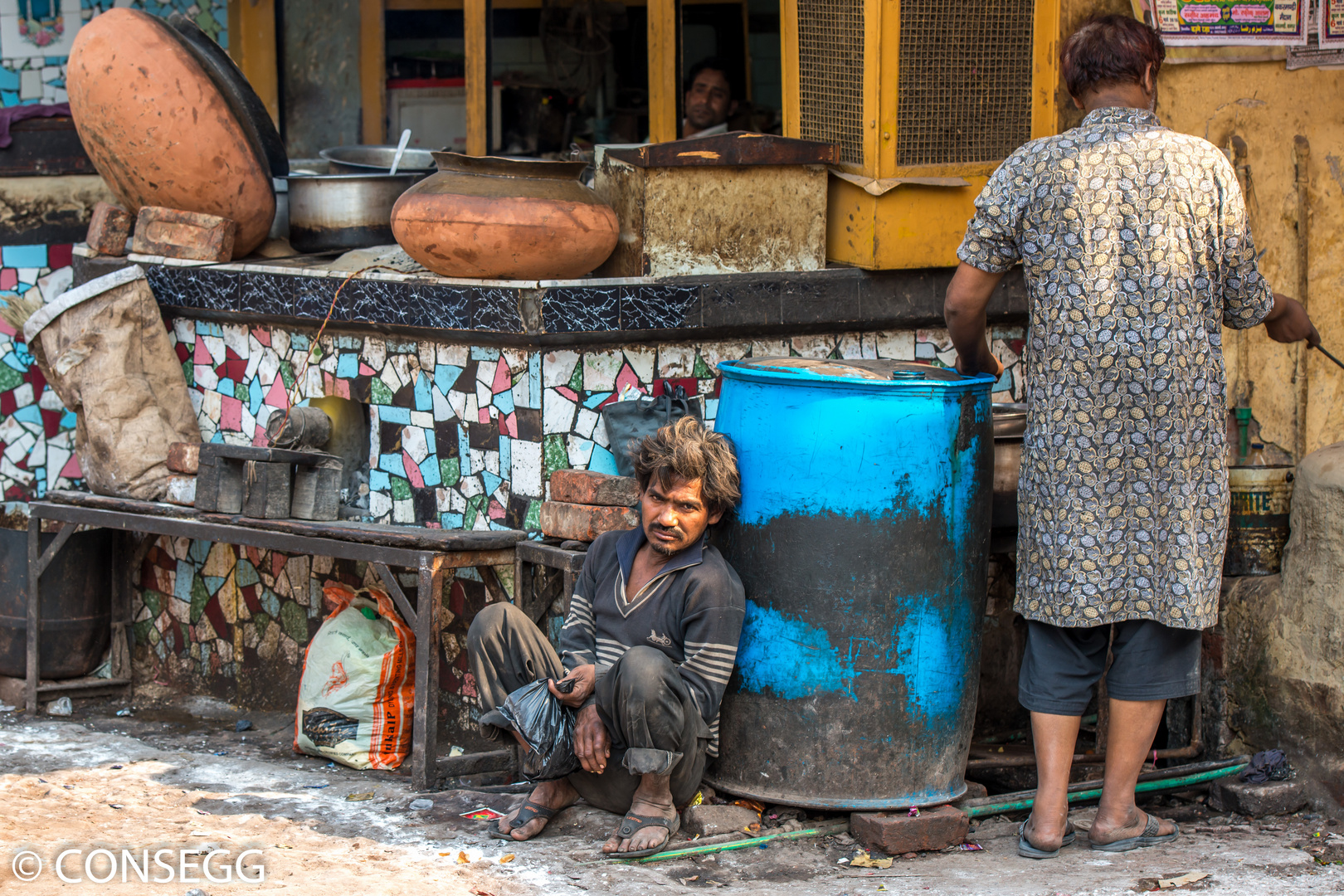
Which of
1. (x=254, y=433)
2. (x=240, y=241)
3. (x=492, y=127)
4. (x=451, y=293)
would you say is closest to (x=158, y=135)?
(x=240, y=241)

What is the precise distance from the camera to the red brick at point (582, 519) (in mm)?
4289

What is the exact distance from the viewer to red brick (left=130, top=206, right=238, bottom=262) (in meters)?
5.36

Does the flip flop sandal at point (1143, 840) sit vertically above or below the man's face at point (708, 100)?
below

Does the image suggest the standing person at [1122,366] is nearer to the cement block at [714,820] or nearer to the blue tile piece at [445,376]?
the cement block at [714,820]

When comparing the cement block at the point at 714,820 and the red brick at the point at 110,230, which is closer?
the cement block at the point at 714,820

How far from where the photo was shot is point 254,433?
5.30 m

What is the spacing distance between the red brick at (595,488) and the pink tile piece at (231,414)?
156cm

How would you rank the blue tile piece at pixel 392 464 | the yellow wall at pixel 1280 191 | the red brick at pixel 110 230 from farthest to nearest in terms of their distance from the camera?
1. the red brick at pixel 110 230
2. the blue tile piece at pixel 392 464
3. the yellow wall at pixel 1280 191

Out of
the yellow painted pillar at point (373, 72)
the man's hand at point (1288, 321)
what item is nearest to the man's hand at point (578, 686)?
the man's hand at point (1288, 321)

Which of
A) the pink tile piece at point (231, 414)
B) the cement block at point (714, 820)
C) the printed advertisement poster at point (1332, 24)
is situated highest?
the printed advertisement poster at point (1332, 24)

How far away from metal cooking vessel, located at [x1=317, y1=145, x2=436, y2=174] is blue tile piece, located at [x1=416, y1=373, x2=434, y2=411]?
51.1 inches

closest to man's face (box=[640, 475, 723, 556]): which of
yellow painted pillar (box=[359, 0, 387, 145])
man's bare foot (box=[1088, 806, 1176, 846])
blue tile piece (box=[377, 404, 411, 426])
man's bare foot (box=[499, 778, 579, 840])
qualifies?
man's bare foot (box=[499, 778, 579, 840])

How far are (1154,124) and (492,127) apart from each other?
15.5ft

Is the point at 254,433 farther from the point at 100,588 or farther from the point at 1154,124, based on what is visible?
the point at 1154,124
